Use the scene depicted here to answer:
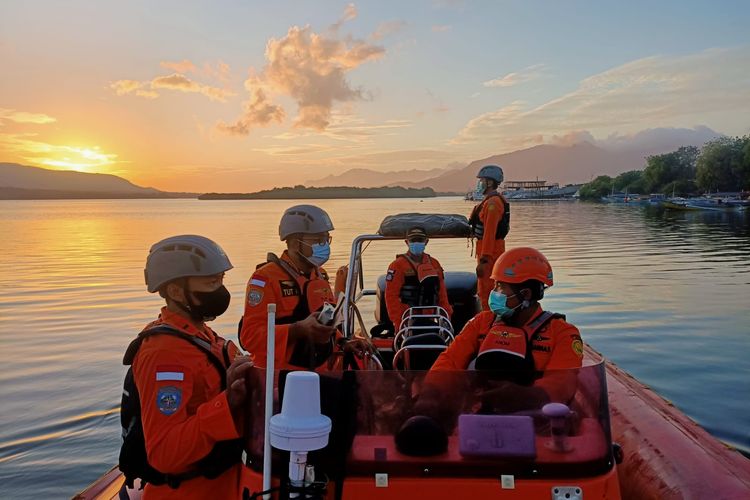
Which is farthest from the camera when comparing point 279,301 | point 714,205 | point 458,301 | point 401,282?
point 714,205

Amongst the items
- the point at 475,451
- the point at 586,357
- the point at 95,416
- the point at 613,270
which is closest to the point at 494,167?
the point at 586,357

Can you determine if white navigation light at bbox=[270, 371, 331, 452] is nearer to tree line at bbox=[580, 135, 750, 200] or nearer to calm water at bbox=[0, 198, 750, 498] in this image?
calm water at bbox=[0, 198, 750, 498]

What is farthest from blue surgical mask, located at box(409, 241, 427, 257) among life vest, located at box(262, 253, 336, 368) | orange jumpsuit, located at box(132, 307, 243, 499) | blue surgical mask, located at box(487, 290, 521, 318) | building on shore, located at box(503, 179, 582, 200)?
building on shore, located at box(503, 179, 582, 200)

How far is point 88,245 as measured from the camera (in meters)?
29.9

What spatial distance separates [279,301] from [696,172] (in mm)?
93397

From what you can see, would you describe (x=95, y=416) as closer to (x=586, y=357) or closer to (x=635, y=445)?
(x=586, y=357)

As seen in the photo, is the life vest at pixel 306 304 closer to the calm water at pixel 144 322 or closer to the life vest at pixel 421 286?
the life vest at pixel 421 286

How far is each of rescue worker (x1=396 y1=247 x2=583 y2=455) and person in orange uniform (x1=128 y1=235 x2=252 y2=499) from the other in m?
0.57

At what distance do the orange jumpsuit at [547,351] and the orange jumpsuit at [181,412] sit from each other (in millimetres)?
1018

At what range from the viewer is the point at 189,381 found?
2.11m

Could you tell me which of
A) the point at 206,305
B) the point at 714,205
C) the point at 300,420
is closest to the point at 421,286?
the point at 206,305

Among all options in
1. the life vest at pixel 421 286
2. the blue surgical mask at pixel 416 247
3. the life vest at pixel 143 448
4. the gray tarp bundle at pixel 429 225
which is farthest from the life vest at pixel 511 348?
the blue surgical mask at pixel 416 247

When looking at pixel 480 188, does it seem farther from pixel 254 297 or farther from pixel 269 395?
pixel 269 395

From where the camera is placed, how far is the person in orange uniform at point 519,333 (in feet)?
9.54
